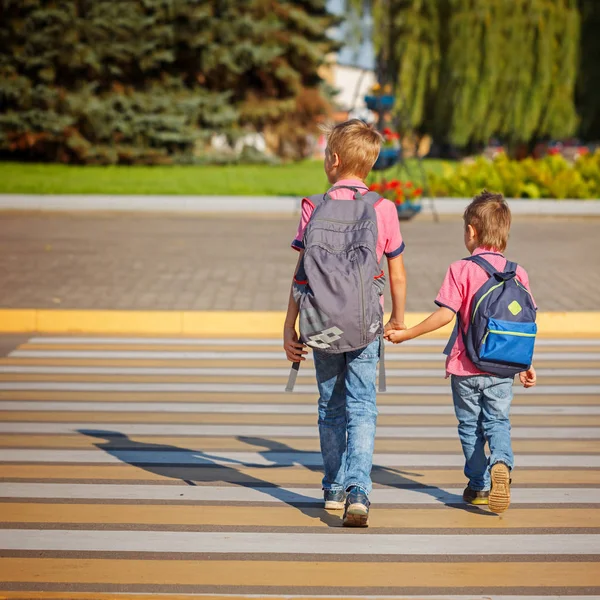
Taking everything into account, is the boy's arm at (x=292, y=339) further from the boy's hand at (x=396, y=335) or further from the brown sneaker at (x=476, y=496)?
the brown sneaker at (x=476, y=496)

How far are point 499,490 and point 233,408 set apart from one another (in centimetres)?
273

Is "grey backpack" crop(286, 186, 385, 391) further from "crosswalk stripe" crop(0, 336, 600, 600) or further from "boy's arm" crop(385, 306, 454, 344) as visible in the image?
"crosswalk stripe" crop(0, 336, 600, 600)

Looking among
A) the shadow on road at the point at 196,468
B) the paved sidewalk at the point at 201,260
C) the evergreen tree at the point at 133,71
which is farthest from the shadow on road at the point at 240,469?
the evergreen tree at the point at 133,71

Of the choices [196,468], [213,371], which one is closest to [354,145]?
[196,468]

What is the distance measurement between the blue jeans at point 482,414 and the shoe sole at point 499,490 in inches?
5.0

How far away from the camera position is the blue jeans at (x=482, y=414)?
4621mm

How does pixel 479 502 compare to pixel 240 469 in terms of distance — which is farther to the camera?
pixel 240 469

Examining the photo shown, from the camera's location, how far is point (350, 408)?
14.5 ft

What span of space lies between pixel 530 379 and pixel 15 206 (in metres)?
17.0

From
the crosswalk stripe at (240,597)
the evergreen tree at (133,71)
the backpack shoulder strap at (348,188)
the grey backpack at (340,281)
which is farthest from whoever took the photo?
the evergreen tree at (133,71)

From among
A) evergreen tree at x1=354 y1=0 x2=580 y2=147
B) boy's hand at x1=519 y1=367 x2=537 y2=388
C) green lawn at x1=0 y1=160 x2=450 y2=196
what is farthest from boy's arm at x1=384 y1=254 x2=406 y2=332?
evergreen tree at x1=354 y1=0 x2=580 y2=147

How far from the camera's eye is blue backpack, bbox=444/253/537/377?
14.8 ft

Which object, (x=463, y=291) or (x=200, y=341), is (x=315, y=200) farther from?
(x=200, y=341)

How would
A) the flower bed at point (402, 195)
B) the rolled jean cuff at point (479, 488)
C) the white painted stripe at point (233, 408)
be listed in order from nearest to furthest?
the rolled jean cuff at point (479, 488) < the white painted stripe at point (233, 408) < the flower bed at point (402, 195)
